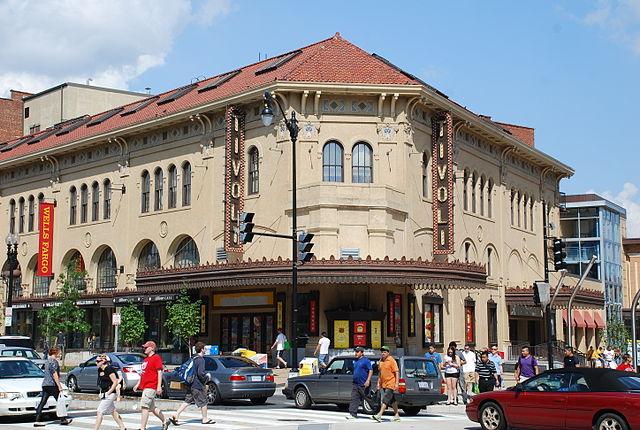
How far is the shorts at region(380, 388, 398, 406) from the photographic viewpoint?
67.5 feet

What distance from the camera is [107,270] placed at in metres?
49.6

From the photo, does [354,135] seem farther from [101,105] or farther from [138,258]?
[101,105]

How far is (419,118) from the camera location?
41.1 meters

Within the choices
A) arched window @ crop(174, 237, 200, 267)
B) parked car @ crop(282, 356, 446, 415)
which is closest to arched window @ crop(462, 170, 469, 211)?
arched window @ crop(174, 237, 200, 267)

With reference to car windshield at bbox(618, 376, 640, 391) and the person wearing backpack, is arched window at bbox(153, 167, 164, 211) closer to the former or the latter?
the person wearing backpack

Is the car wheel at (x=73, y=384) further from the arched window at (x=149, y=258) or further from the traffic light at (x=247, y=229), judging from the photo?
the arched window at (x=149, y=258)

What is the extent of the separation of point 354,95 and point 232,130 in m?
5.76

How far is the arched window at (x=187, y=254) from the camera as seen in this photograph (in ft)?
143

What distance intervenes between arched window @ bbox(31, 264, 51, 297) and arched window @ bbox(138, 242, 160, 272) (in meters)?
8.91

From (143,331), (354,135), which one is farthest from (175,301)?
(354,135)

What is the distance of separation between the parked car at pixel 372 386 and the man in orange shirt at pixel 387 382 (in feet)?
2.95

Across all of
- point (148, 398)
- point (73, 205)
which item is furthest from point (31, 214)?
point (148, 398)

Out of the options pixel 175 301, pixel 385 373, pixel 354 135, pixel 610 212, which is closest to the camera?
pixel 385 373

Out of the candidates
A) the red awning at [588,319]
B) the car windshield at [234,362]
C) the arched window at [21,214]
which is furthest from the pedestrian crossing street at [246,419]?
the red awning at [588,319]
